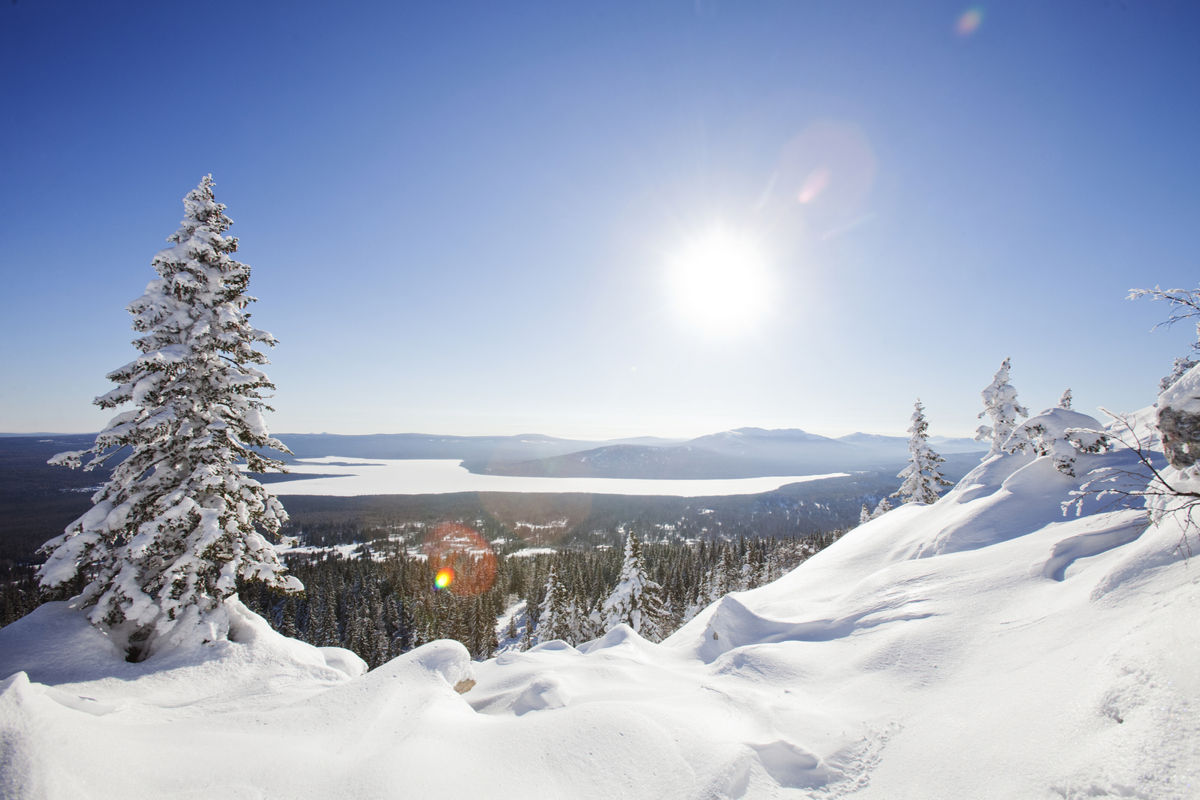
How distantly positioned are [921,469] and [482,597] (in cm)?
6312

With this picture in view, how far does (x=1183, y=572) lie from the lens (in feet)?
18.7

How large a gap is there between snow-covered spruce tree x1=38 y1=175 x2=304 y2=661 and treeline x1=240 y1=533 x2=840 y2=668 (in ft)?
90.8

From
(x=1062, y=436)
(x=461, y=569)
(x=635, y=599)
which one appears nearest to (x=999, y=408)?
(x=1062, y=436)

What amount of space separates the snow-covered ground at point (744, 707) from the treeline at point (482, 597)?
26.4m

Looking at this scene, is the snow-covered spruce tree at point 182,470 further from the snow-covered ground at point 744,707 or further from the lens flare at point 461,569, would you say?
the lens flare at point 461,569

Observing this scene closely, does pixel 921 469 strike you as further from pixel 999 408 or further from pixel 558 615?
pixel 558 615

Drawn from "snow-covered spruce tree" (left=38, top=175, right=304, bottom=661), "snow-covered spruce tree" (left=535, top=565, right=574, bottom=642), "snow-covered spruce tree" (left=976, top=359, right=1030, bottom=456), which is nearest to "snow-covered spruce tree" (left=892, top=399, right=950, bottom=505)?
"snow-covered spruce tree" (left=976, top=359, right=1030, bottom=456)

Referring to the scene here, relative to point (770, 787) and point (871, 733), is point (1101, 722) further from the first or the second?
point (770, 787)

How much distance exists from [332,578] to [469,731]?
91.4 m

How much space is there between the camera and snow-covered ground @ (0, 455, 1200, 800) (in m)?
4.22

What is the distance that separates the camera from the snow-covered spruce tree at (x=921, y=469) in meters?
33.1

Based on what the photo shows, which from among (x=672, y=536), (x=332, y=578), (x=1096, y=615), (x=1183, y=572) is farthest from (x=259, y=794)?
(x=672, y=536)

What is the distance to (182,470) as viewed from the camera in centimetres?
1118

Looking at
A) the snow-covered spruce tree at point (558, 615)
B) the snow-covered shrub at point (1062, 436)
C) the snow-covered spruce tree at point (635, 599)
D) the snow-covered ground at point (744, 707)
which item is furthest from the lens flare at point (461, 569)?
the snow-covered shrub at point (1062, 436)
